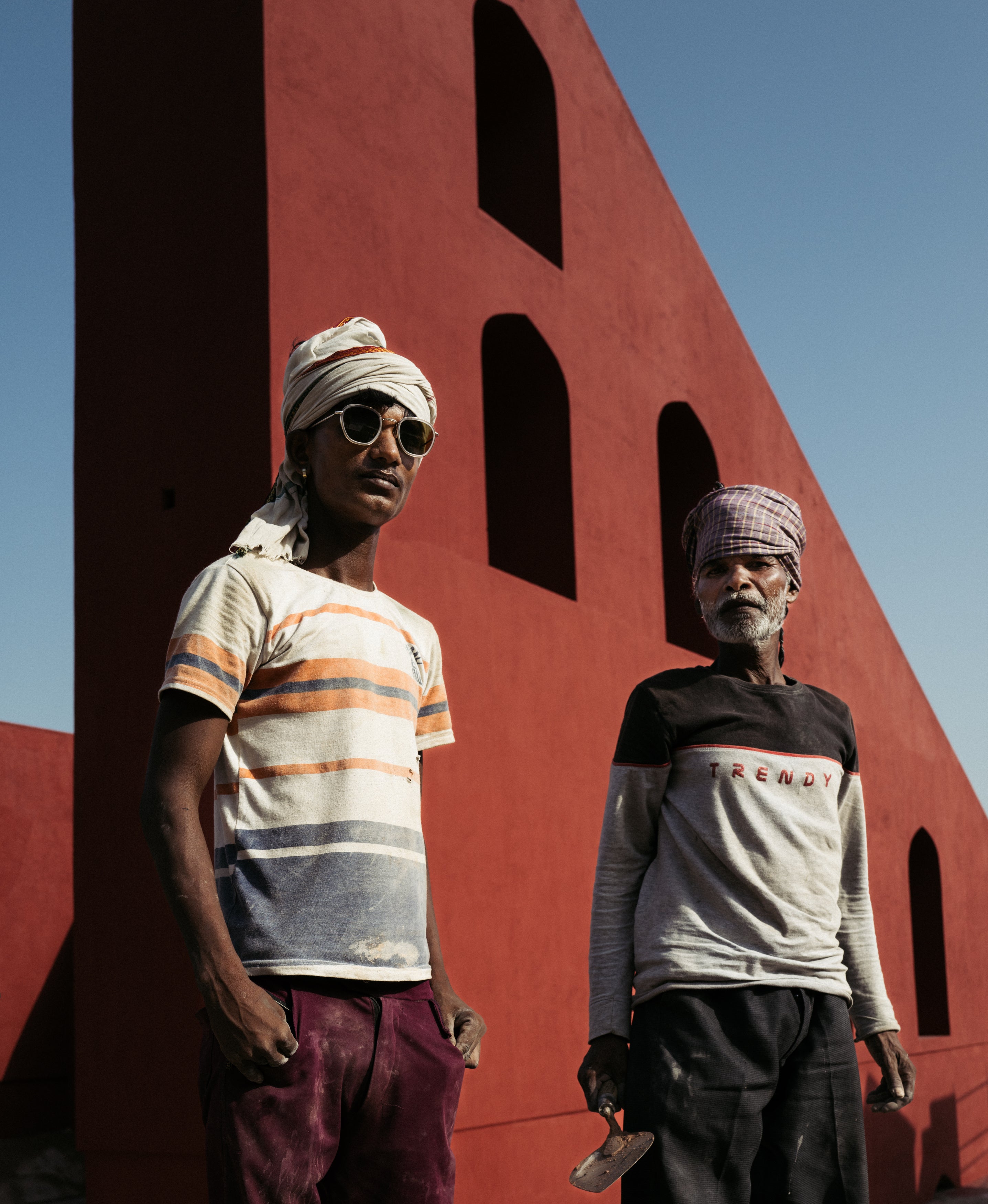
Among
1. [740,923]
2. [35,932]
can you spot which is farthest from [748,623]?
[35,932]

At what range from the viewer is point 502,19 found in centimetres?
754

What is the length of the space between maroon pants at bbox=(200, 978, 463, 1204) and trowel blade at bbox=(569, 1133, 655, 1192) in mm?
343

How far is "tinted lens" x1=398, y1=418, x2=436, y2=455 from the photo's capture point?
7.35ft

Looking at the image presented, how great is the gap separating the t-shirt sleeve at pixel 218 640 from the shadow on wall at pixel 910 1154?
776cm

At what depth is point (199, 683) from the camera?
1.87 metres

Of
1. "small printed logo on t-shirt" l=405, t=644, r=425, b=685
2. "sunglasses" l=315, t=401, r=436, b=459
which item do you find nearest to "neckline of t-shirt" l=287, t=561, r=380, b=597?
"small printed logo on t-shirt" l=405, t=644, r=425, b=685

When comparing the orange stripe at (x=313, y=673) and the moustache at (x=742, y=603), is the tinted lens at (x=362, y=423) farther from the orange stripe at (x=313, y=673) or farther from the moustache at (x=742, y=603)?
the moustache at (x=742, y=603)

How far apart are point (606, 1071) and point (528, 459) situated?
5217 mm

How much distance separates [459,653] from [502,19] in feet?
12.8

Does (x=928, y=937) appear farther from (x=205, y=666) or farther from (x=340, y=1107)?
(x=205, y=666)

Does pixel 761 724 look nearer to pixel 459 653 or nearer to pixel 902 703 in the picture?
pixel 459 653

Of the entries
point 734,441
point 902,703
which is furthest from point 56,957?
point 902,703

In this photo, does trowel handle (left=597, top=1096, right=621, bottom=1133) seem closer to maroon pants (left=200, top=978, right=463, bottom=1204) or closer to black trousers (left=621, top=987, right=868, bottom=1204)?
black trousers (left=621, top=987, right=868, bottom=1204)

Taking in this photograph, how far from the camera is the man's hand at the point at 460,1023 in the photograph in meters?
2.06
